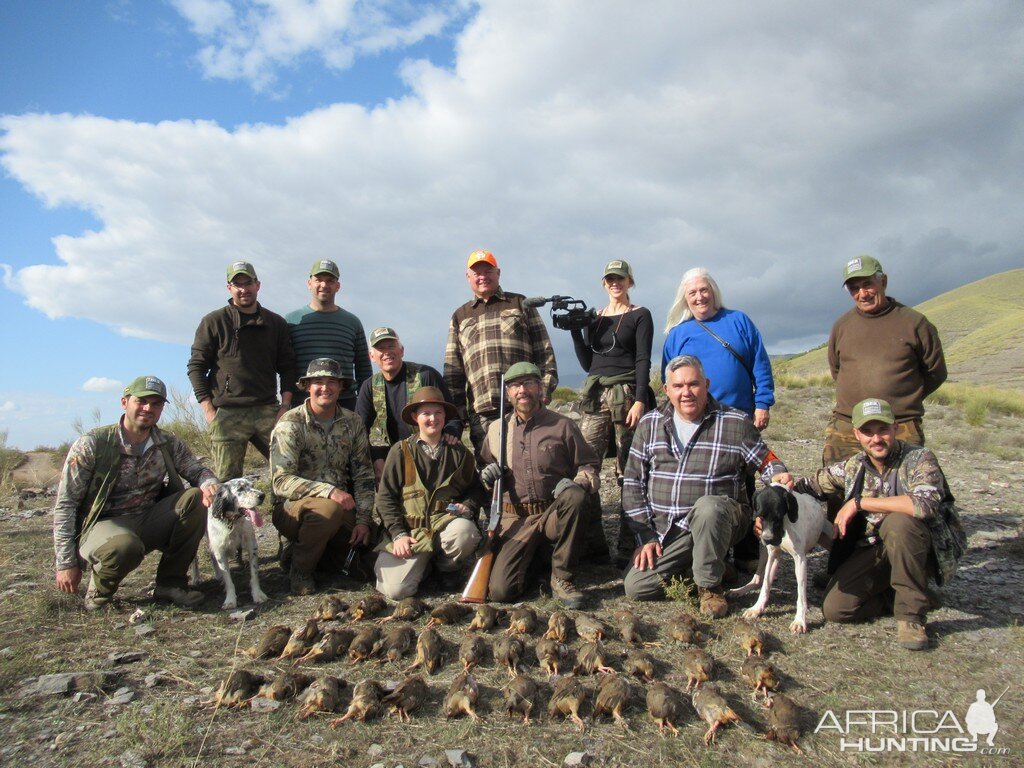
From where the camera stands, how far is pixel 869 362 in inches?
222

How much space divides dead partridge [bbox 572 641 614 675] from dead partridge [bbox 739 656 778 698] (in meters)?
0.88

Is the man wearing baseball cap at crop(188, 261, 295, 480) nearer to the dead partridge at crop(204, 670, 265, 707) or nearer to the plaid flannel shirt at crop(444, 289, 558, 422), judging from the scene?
the plaid flannel shirt at crop(444, 289, 558, 422)

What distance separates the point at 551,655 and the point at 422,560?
182 cm

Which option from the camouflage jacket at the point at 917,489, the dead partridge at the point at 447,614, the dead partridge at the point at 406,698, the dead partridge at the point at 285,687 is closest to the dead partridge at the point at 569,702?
the dead partridge at the point at 406,698

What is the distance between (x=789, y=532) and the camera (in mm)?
4879

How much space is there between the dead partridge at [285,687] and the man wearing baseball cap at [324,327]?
3.34 meters

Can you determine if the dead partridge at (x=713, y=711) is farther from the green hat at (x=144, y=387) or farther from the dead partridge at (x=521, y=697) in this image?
the green hat at (x=144, y=387)

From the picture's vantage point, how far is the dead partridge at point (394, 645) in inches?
180

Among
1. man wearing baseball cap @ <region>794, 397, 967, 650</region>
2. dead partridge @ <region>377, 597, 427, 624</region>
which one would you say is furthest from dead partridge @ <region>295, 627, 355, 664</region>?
man wearing baseball cap @ <region>794, 397, 967, 650</region>

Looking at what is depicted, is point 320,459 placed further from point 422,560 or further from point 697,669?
point 697,669

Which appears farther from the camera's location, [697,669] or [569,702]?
[697,669]

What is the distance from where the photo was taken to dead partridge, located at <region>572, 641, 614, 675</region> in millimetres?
4285

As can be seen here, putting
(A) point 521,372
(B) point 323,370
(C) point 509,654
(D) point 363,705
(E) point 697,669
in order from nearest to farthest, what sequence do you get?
(D) point 363,705 → (E) point 697,669 → (C) point 509,654 → (A) point 521,372 → (B) point 323,370


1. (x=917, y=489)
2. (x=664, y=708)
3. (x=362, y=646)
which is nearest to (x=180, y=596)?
(x=362, y=646)
